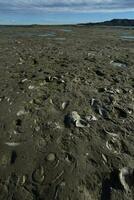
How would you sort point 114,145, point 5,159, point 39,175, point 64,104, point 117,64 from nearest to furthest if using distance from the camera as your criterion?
point 39,175
point 5,159
point 114,145
point 64,104
point 117,64

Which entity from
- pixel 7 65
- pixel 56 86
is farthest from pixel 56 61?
pixel 56 86

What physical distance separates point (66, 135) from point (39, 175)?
1527 mm

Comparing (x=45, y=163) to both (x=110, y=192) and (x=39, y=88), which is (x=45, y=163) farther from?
(x=39, y=88)

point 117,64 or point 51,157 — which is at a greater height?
point 51,157

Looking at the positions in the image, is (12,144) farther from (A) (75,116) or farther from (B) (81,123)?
(A) (75,116)

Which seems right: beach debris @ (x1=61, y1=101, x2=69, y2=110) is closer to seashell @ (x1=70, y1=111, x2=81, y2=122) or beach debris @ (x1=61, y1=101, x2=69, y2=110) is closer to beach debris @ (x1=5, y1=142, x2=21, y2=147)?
seashell @ (x1=70, y1=111, x2=81, y2=122)

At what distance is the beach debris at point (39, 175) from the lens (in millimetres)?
5948

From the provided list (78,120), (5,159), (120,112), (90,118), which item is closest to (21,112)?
(78,120)

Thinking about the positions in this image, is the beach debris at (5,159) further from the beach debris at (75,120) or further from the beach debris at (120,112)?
the beach debris at (120,112)

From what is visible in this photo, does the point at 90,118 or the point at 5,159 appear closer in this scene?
the point at 5,159

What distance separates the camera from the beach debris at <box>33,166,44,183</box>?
5948 mm

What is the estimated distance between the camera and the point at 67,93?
977cm

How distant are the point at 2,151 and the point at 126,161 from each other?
2431mm

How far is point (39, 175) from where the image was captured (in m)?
6.05
